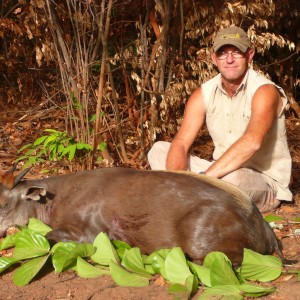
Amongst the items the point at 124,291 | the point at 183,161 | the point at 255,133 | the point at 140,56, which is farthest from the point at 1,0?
the point at 124,291

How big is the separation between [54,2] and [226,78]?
6.53 feet

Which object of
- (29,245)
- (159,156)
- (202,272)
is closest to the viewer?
(202,272)

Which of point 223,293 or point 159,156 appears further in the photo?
point 159,156

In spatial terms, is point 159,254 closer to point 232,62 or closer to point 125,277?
point 125,277

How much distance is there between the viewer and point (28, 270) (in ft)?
14.7

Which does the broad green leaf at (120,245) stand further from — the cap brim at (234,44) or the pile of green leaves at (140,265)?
the cap brim at (234,44)

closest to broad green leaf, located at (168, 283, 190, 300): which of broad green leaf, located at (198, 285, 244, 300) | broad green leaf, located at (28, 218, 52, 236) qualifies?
broad green leaf, located at (198, 285, 244, 300)

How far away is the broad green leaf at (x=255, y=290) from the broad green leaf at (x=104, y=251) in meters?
1.00

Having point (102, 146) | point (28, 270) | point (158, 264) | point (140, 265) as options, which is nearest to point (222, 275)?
point (158, 264)

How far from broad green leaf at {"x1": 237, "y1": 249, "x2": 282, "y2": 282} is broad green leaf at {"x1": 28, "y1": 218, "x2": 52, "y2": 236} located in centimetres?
174

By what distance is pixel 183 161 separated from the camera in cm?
610

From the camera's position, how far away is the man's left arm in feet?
18.2

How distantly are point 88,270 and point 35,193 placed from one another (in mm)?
1077

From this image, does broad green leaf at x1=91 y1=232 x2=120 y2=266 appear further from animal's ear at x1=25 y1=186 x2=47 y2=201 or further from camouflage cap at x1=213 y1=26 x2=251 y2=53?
camouflage cap at x1=213 y1=26 x2=251 y2=53
